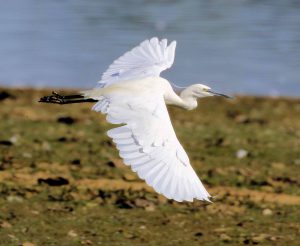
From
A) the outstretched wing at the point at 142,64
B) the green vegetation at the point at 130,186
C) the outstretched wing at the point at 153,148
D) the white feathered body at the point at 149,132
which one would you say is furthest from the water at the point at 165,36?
the outstretched wing at the point at 153,148

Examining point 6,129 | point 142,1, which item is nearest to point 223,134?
point 6,129

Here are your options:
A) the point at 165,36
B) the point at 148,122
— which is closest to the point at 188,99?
the point at 148,122

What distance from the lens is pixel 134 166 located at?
600 centimetres

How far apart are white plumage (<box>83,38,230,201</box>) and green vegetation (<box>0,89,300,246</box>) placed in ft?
3.20

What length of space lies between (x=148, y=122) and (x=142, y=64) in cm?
133

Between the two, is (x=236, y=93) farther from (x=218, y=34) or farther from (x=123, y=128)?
(x=123, y=128)

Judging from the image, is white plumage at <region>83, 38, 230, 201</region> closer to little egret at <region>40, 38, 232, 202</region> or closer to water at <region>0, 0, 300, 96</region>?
Result: little egret at <region>40, 38, 232, 202</region>

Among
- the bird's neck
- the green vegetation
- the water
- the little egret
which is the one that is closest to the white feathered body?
the little egret

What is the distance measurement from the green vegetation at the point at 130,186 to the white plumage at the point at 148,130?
0.97 metres

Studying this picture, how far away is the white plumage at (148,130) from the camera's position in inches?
A: 233

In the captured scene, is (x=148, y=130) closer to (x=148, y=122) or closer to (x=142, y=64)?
(x=148, y=122)

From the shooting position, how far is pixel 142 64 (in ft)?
24.8

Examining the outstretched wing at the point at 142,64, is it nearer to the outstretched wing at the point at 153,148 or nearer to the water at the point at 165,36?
the outstretched wing at the point at 153,148

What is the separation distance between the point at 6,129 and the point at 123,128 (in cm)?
444
